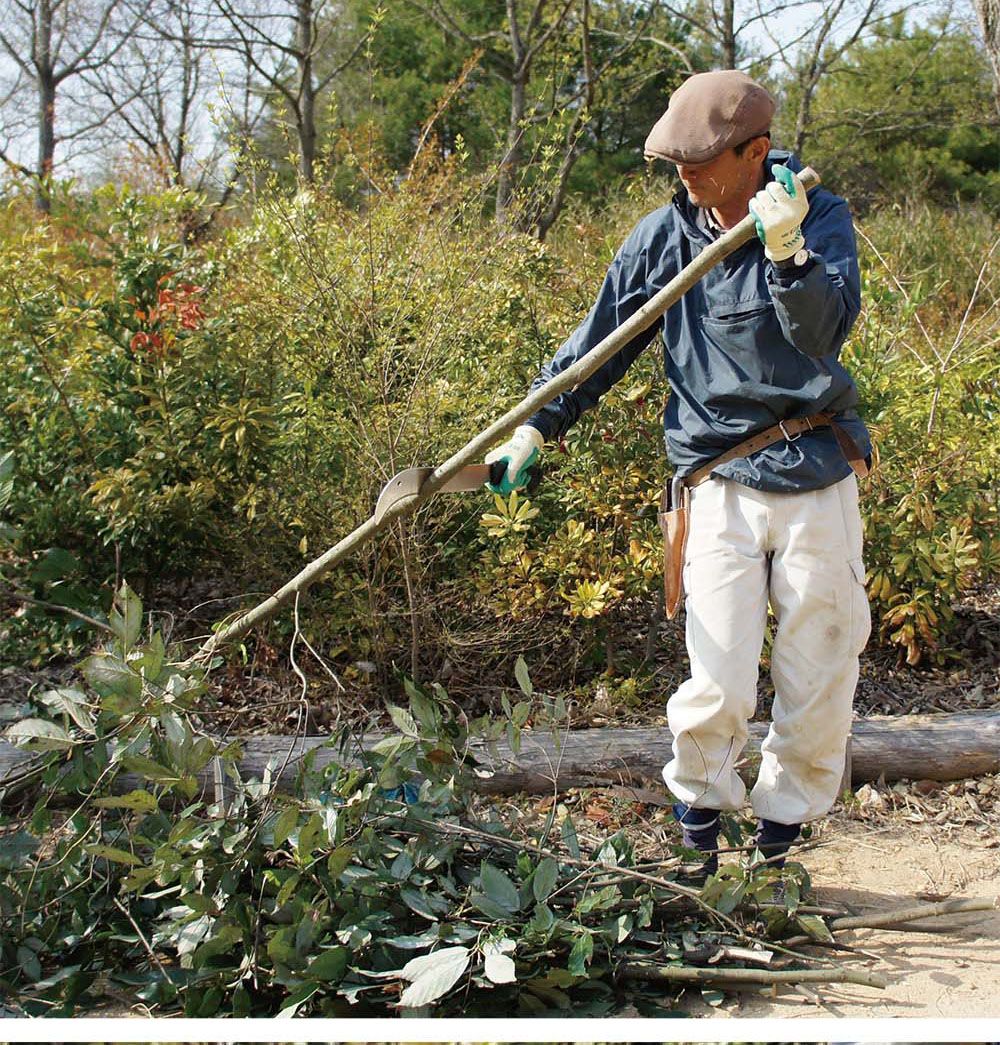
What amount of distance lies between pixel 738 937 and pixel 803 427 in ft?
3.93

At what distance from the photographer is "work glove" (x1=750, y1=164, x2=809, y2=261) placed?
246 centimetres

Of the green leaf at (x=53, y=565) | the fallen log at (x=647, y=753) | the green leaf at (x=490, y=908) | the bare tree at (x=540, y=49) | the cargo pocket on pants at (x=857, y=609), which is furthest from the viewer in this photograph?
the bare tree at (x=540, y=49)

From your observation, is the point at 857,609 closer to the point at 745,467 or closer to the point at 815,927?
the point at 745,467

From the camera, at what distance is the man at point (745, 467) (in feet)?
9.16

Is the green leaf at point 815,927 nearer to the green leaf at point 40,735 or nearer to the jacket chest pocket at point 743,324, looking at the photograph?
the jacket chest pocket at point 743,324

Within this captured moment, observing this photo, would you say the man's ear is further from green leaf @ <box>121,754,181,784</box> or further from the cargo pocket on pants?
green leaf @ <box>121,754,181,784</box>

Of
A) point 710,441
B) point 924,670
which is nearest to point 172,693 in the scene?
point 710,441

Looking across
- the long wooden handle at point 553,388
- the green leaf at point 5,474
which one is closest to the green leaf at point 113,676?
the long wooden handle at point 553,388

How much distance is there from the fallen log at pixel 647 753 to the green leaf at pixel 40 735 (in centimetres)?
87

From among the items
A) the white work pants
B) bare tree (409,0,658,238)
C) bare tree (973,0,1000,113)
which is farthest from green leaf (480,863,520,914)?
bare tree (409,0,658,238)

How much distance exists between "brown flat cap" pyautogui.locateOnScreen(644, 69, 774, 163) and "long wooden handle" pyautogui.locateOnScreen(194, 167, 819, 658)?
18cm

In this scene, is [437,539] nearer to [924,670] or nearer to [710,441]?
[710,441]

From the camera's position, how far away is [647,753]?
385 cm

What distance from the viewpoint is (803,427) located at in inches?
113
